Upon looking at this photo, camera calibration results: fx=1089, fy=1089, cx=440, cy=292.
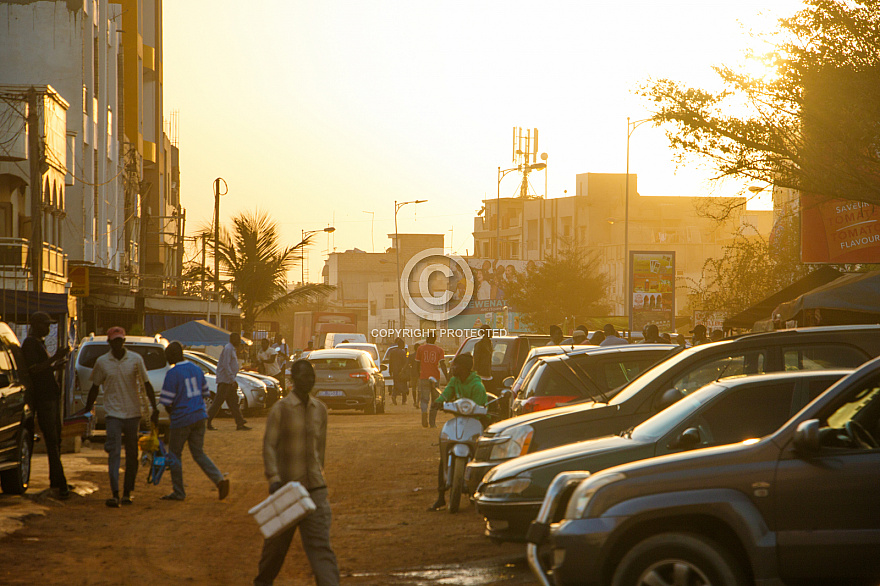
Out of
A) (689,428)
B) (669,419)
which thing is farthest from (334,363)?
(689,428)

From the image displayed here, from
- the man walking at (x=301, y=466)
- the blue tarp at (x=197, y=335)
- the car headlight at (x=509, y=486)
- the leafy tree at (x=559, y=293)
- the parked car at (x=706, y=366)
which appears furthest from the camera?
the leafy tree at (x=559, y=293)

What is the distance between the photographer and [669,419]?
7316 millimetres

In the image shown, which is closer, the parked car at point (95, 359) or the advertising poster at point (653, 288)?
the parked car at point (95, 359)

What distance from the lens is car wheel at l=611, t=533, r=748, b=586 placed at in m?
5.22

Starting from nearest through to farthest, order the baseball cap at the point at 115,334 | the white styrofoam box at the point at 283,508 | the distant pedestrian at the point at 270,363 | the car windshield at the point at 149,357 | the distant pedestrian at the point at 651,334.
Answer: the white styrofoam box at the point at 283,508, the baseball cap at the point at 115,334, the distant pedestrian at the point at 651,334, the car windshield at the point at 149,357, the distant pedestrian at the point at 270,363

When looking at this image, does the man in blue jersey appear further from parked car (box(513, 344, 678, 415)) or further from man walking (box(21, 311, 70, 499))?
parked car (box(513, 344, 678, 415))

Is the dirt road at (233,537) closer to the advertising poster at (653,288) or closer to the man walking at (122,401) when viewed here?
the man walking at (122,401)

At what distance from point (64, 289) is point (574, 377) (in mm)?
21291

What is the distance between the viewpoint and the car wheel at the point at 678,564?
522cm

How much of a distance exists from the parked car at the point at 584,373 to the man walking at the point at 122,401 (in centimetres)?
410

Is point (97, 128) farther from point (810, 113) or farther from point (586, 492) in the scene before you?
point (586, 492)

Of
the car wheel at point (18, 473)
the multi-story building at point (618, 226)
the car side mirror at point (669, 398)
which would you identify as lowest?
the car wheel at point (18, 473)

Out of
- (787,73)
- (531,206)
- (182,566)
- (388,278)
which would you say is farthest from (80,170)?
(388,278)

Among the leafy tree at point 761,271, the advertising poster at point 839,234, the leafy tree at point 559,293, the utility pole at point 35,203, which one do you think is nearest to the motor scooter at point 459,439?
the utility pole at point 35,203
